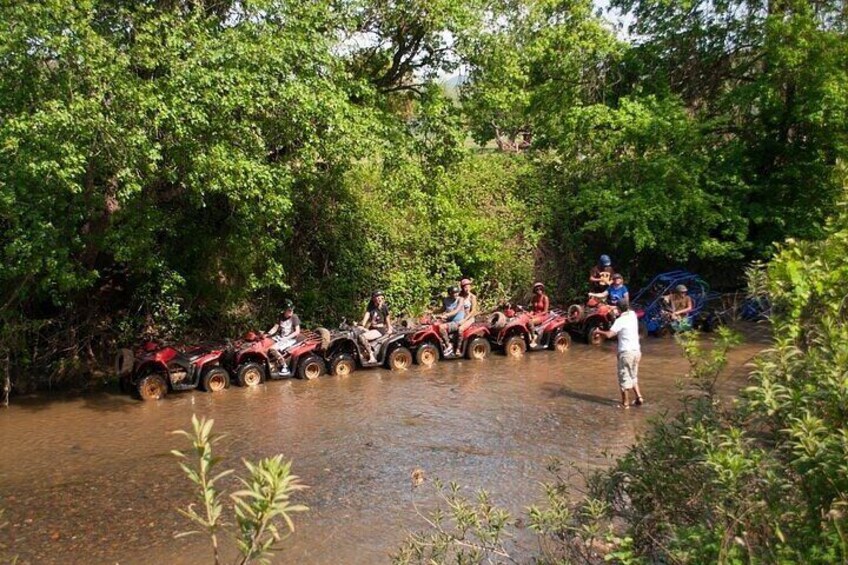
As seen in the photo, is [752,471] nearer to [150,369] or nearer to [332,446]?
[332,446]

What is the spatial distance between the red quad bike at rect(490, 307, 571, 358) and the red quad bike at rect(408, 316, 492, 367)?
0.29 m

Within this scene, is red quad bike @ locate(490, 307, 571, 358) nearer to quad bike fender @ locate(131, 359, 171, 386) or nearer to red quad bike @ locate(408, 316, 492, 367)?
red quad bike @ locate(408, 316, 492, 367)

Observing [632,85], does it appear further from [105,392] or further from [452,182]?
[105,392]

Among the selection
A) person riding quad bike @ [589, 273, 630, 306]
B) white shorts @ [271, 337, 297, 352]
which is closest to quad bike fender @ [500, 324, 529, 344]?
person riding quad bike @ [589, 273, 630, 306]

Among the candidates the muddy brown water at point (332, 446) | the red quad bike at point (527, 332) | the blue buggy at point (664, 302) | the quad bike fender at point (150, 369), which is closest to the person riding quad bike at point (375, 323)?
the muddy brown water at point (332, 446)

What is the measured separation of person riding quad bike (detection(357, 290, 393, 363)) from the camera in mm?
13664

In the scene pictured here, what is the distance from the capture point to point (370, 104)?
13430 millimetres

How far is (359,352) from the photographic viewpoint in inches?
535

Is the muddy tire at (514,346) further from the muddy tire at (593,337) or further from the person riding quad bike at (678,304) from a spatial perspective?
the person riding quad bike at (678,304)

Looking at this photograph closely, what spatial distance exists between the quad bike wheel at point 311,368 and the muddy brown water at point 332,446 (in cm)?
30

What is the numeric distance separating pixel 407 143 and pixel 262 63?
154 inches

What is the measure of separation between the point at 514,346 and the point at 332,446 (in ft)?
20.6

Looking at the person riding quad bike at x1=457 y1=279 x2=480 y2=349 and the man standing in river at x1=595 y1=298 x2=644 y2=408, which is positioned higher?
the person riding quad bike at x1=457 y1=279 x2=480 y2=349

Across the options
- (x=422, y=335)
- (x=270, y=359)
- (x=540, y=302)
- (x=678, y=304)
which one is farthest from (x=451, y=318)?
(x=678, y=304)
